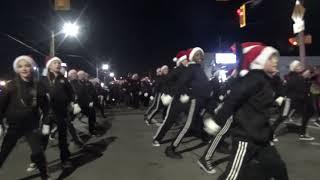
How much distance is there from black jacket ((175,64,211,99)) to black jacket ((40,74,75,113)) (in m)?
2.02

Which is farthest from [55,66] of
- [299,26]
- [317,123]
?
[299,26]

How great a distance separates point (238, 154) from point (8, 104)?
3513 mm

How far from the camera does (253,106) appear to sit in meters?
5.26

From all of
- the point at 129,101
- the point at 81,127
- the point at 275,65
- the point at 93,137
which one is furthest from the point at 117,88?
the point at 275,65

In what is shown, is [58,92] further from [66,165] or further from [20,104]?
[20,104]

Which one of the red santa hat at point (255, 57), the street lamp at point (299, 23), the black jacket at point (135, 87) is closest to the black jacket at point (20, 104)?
the red santa hat at point (255, 57)

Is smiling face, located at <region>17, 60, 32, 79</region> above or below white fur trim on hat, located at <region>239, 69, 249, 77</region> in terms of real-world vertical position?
above

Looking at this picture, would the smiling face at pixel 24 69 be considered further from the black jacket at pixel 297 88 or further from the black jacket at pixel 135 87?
the black jacket at pixel 135 87

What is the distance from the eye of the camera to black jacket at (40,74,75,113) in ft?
30.9

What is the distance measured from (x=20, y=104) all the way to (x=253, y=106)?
3.41 meters

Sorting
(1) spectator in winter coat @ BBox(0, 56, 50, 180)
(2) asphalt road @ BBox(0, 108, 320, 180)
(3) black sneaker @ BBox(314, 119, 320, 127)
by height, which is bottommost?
(2) asphalt road @ BBox(0, 108, 320, 180)

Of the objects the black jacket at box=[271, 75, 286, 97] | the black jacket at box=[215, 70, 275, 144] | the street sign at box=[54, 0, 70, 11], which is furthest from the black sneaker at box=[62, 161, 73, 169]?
the street sign at box=[54, 0, 70, 11]

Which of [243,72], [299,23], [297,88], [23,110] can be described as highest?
[299,23]

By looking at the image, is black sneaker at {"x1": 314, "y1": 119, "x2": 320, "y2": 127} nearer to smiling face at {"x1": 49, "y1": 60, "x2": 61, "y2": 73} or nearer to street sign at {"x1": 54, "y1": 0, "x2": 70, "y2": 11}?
smiling face at {"x1": 49, "y1": 60, "x2": 61, "y2": 73}
